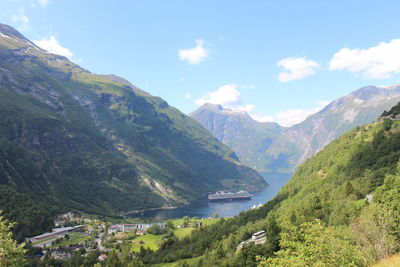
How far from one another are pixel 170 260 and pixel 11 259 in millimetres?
91418

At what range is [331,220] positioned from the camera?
70.8 metres

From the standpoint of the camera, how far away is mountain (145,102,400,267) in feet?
94.1

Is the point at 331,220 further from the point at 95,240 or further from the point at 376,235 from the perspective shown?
the point at 95,240

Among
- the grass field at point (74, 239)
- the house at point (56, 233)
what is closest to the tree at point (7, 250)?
the grass field at point (74, 239)

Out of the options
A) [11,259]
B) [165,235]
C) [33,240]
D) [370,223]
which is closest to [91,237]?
[33,240]

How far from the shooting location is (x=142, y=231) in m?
192

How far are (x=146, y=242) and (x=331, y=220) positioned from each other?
117 m

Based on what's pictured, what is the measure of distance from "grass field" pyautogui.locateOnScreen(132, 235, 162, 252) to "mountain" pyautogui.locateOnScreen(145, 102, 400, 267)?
16.0 m

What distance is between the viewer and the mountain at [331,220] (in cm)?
2869

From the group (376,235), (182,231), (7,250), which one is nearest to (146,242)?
(182,231)

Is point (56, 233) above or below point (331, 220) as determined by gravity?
below

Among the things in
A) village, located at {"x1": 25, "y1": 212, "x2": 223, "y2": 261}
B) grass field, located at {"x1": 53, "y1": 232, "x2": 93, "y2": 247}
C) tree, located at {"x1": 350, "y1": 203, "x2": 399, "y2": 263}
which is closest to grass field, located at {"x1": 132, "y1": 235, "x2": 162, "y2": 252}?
village, located at {"x1": 25, "y1": 212, "x2": 223, "y2": 261}

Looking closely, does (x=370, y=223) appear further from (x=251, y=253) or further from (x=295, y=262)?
(x=251, y=253)

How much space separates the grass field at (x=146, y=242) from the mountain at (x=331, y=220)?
15981 mm
